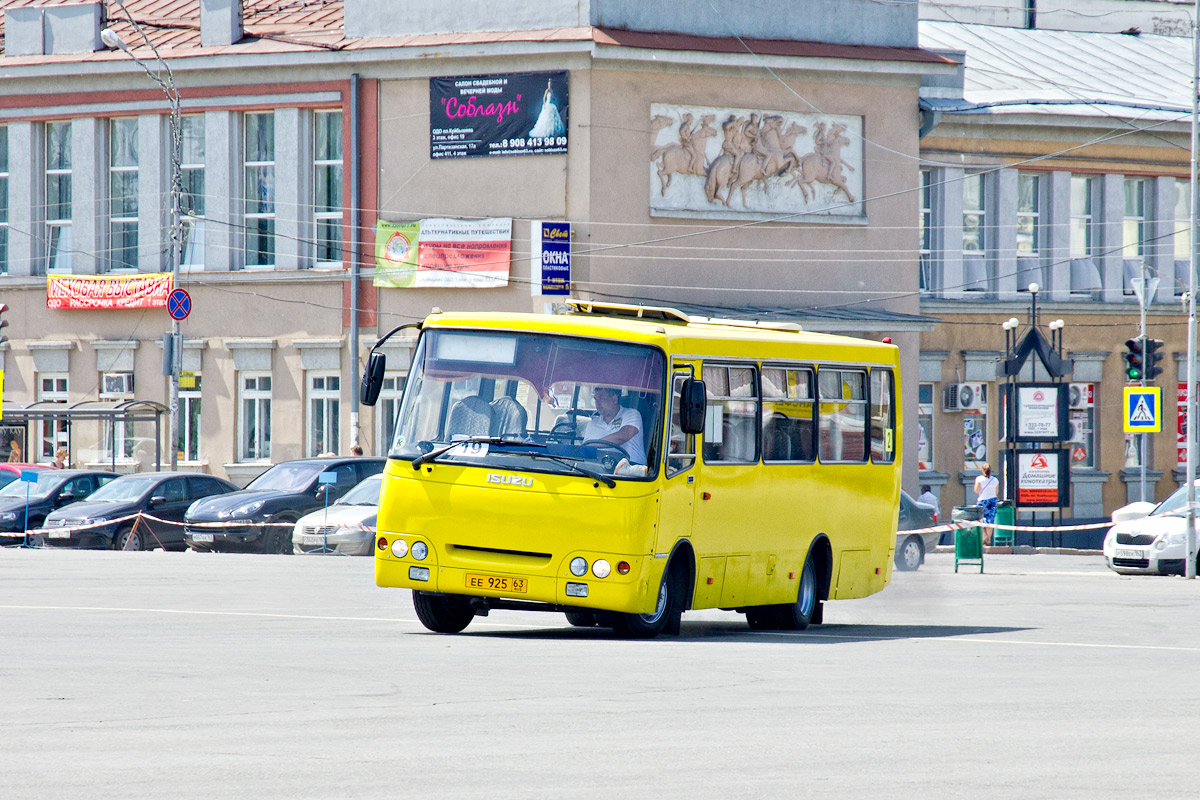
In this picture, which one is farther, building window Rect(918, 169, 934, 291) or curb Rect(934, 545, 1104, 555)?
building window Rect(918, 169, 934, 291)

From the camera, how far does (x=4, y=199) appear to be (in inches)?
1855

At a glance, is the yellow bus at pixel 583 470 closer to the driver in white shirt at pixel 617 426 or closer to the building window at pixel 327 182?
the driver in white shirt at pixel 617 426

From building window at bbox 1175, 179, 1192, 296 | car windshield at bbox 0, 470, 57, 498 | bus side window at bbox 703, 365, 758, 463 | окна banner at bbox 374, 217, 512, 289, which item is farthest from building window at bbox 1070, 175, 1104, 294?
bus side window at bbox 703, 365, 758, 463

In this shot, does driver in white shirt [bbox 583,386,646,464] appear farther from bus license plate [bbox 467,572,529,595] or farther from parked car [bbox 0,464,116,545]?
parked car [bbox 0,464,116,545]

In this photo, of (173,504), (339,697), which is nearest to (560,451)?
(339,697)

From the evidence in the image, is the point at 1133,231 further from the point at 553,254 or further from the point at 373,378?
the point at 373,378

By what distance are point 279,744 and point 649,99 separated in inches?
1341

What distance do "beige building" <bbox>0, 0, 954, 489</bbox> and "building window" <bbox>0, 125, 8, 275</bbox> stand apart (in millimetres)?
159

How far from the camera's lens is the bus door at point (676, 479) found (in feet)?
50.2

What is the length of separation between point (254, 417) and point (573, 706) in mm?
35145

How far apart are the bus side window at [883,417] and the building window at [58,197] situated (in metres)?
31.5

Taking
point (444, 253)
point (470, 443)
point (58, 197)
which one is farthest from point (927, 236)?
point (470, 443)

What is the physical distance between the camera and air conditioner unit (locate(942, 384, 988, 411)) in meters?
47.2

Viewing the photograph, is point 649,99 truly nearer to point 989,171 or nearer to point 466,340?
point 989,171
